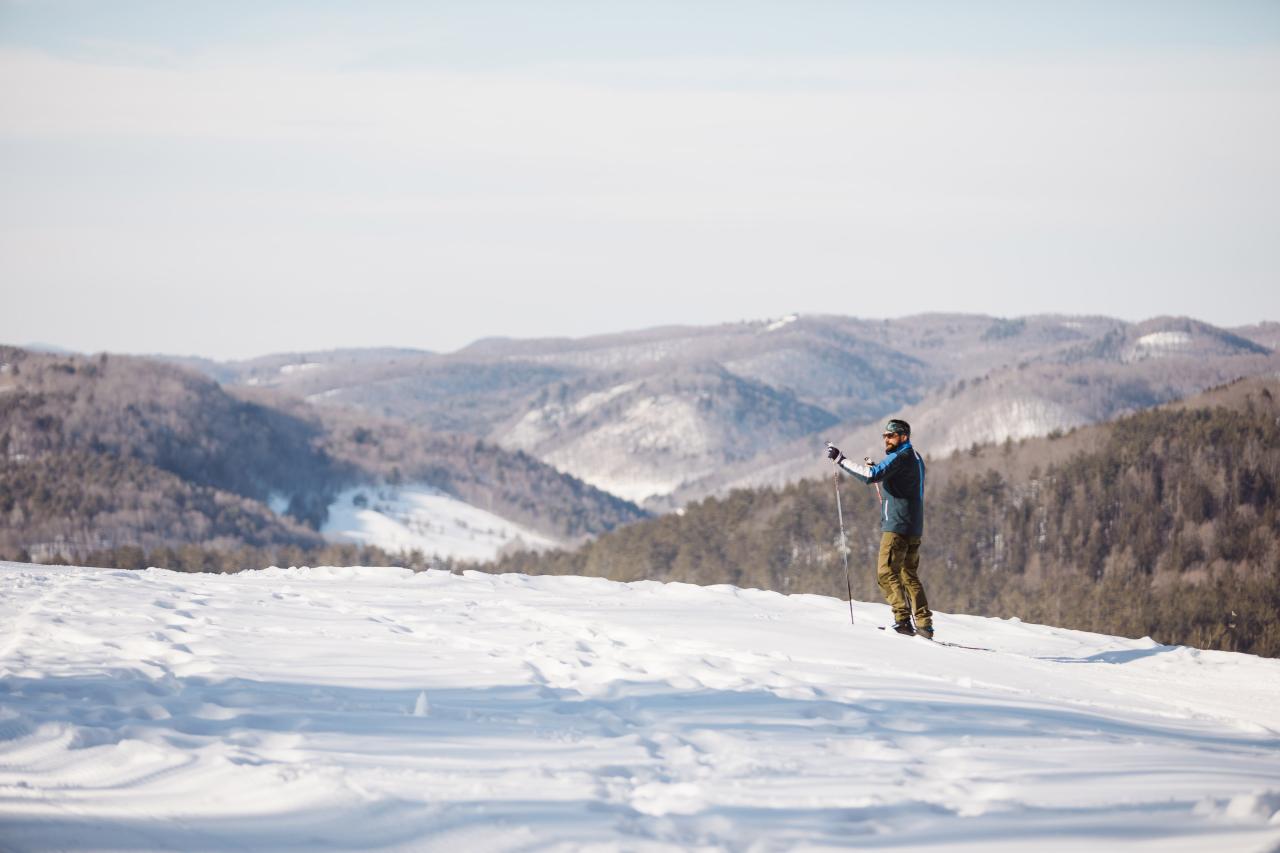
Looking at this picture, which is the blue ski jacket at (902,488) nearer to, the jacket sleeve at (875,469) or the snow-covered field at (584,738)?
the jacket sleeve at (875,469)

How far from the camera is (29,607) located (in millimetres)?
13539

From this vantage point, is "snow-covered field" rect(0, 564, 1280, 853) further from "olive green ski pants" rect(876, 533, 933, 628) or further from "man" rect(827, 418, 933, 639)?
"man" rect(827, 418, 933, 639)

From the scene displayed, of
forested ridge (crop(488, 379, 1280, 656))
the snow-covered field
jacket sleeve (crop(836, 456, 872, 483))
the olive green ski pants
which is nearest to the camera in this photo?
the snow-covered field

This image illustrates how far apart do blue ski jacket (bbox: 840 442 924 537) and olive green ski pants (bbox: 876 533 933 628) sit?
6.1 inches

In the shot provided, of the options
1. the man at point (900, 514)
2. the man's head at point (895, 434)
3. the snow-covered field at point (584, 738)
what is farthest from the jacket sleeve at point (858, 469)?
the snow-covered field at point (584, 738)

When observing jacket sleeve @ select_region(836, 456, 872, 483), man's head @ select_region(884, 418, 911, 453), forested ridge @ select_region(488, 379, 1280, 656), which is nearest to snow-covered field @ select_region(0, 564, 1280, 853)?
jacket sleeve @ select_region(836, 456, 872, 483)

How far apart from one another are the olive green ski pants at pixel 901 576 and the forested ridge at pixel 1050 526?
350 feet

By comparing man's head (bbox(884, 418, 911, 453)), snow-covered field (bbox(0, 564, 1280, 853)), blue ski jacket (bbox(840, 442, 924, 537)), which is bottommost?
snow-covered field (bbox(0, 564, 1280, 853))

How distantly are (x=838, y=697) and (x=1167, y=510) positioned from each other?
447 feet

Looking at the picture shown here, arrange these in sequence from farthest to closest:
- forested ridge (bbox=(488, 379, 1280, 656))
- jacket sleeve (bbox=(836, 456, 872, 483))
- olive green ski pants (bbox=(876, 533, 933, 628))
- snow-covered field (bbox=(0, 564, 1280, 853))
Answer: forested ridge (bbox=(488, 379, 1280, 656)), olive green ski pants (bbox=(876, 533, 933, 628)), jacket sleeve (bbox=(836, 456, 872, 483)), snow-covered field (bbox=(0, 564, 1280, 853))

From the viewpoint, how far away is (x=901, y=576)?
1506 cm

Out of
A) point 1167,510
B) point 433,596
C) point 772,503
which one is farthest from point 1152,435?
point 433,596

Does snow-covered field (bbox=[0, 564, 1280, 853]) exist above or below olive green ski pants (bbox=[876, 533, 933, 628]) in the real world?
below

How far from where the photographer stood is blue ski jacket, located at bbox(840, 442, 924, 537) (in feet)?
48.4
